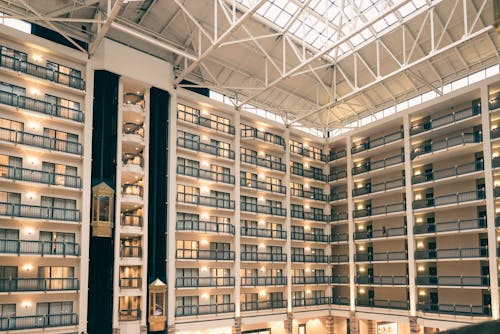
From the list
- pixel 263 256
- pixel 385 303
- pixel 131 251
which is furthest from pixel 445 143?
pixel 131 251

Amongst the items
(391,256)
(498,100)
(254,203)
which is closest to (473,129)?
(498,100)

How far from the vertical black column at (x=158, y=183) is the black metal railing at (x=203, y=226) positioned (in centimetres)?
173

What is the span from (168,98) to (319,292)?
2421 centimetres

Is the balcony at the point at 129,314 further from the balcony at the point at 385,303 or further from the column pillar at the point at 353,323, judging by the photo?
the balcony at the point at 385,303

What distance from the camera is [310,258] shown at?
45656mm

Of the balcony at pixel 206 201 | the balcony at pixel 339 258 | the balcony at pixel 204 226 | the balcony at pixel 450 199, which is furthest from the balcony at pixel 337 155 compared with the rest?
the balcony at pixel 204 226

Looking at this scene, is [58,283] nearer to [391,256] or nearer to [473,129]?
[391,256]

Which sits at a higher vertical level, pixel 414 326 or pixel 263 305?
pixel 263 305

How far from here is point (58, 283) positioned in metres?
29.2

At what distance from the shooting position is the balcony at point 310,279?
4419 centimetres

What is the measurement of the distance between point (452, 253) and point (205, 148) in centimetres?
2113

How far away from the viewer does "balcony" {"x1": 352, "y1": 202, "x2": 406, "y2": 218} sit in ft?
137

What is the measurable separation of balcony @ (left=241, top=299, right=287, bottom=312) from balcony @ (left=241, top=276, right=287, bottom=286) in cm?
152

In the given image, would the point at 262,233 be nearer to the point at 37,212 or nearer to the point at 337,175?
the point at 337,175
